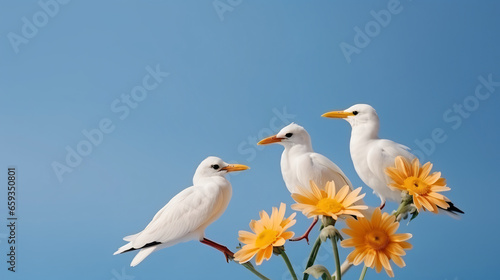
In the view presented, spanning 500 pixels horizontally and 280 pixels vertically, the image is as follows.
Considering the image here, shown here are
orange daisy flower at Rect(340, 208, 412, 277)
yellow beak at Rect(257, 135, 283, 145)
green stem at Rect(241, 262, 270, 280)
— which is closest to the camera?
orange daisy flower at Rect(340, 208, 412, 277)

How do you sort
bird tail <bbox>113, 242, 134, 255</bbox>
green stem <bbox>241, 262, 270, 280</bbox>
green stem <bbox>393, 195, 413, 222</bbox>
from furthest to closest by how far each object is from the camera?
bird tail <bbox>113, 242, 134, 255</bbox> → green stem <bbox>241, 262, 270, 280</bbox> → green stem <bbox>393, 195, 413, 222</bbox>

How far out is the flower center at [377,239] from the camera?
120 cm

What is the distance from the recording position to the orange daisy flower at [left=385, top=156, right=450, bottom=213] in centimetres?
127

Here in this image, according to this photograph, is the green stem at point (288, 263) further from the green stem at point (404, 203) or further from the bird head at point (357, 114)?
the bird head at point (357, 114)

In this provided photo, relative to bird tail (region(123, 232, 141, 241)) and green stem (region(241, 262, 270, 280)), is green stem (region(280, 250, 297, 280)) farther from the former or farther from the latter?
bird tail (region(123, 232, 141, 241))

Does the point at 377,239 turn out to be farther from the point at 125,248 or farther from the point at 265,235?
the point at 125,248

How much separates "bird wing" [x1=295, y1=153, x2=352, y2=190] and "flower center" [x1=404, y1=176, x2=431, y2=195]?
2.12 ft

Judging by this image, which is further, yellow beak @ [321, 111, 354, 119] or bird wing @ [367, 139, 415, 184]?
yellow beak @ [321, 111, 354, 119]

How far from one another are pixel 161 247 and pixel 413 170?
1.00 meters

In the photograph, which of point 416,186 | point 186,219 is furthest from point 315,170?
point 416,186

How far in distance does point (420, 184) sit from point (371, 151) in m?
0.64

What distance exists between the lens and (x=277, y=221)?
4.26ft

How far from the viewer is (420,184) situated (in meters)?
1.30

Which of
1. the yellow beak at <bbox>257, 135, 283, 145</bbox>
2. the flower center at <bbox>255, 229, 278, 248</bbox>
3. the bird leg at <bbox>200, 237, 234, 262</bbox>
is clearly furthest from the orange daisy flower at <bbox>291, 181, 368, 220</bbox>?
the yellow beak at <bbox>257, 135, 283, 145</bbox>
